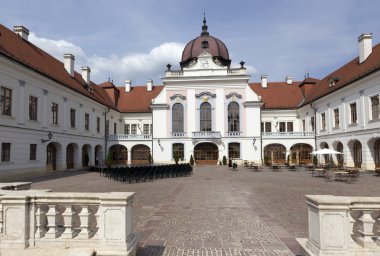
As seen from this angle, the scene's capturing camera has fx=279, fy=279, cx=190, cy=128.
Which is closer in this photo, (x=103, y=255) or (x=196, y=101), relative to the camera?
(x=103, y=255)

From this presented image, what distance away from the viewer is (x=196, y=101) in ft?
117

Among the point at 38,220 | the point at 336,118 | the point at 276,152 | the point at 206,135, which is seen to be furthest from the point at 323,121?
the point at 38,220

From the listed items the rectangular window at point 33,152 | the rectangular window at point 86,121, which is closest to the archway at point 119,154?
the rectangular window at point 86,121

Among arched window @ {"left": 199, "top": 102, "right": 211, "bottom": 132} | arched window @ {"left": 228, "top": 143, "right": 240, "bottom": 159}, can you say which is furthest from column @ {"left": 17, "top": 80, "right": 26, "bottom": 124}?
arched window @ {"left": 228, "top": 143, "right": 240, "bottom": 159}

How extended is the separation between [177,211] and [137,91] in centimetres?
3708

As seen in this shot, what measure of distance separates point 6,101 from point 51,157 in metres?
7.30

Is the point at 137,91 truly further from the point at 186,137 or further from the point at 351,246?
the point at 351,246

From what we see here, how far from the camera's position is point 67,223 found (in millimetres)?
4293

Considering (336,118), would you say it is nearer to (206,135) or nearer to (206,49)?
(206,135)

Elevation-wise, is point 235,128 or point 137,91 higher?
point 137,91

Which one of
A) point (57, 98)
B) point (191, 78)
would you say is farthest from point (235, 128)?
point (57, 98)

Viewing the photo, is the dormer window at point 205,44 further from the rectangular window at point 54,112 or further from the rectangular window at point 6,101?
the rectangular window at point 6,101

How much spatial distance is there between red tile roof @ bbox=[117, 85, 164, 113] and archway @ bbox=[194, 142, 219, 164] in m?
9.60

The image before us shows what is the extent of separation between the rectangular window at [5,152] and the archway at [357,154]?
27157 mm
